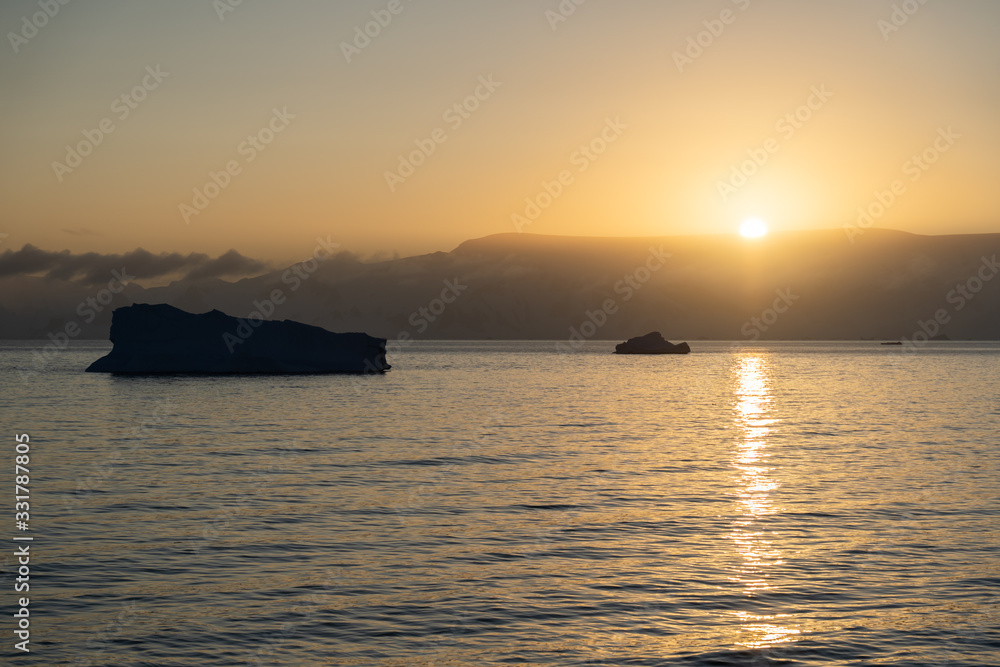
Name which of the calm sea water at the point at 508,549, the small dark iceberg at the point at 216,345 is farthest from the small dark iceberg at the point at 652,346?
the calm sea water at the point at 508,549

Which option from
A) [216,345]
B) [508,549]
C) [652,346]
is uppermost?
[652,346]

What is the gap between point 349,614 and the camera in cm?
1035

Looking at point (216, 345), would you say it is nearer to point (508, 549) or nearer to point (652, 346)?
point (508, 549)

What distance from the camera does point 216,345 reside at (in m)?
74.4

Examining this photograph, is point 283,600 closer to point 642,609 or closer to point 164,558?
point 164,558

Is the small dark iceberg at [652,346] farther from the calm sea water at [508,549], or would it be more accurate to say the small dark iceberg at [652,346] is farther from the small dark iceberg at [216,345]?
the calm sea water at [508,549]

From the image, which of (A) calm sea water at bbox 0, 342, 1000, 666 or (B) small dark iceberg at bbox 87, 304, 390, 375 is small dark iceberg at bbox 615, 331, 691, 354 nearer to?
(B) small dark iceberg at bbox 87, 304, 390, 375

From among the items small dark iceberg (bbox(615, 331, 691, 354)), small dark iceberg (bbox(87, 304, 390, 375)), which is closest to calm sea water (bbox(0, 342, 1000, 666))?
small dark iceberg (bbox(87, 304, 390, 375))

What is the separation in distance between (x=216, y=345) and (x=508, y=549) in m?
65.4

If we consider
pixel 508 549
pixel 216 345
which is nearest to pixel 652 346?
pixel 216 345

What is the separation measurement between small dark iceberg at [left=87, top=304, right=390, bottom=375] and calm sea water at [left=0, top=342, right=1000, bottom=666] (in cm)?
4139

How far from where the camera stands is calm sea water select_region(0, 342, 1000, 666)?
31.0 feet

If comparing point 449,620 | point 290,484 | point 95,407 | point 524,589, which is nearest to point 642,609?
point 524,589

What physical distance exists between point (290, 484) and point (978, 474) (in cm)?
1730
